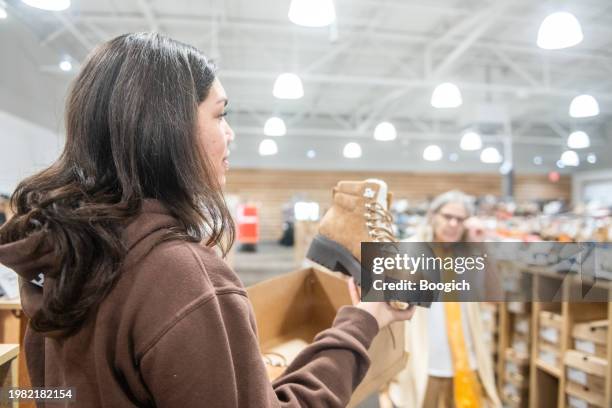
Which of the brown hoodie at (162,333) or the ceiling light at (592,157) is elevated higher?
the ceiling light at (592,157)

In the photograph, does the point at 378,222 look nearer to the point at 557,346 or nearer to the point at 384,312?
the point at 384,312

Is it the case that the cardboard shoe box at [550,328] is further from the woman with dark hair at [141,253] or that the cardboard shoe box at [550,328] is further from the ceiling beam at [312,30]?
the ceiling beam at [312,30]

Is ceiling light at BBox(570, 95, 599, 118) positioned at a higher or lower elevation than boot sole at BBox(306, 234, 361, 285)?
higher

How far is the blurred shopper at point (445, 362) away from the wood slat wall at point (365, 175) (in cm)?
918

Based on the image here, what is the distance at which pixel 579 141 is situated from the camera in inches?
84.5

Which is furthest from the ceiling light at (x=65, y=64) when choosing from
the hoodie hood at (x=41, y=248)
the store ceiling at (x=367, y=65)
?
the hoodie hood at (x=41, y=248)

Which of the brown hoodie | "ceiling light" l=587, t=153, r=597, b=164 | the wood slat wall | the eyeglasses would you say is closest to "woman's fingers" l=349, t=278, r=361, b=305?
the brown hoodie

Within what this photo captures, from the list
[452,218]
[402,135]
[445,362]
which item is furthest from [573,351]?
[402,135]

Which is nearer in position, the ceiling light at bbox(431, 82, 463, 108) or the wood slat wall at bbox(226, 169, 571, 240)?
the ceiling light at bbox(431, 82, 463, 108)

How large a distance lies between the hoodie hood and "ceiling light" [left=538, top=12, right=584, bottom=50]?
3303 mm

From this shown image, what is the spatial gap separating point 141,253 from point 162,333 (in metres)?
0.11

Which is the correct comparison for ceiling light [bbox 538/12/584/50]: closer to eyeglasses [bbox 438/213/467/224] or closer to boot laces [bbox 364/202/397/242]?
eyeglasses [bbox 438/213/467/224]

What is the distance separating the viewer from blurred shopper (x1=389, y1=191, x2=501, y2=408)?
1379 mm

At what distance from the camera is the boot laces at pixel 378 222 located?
922 mm
